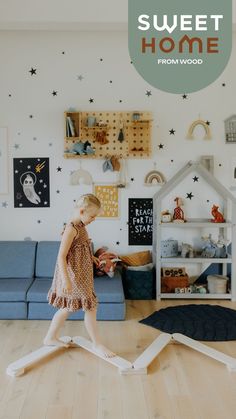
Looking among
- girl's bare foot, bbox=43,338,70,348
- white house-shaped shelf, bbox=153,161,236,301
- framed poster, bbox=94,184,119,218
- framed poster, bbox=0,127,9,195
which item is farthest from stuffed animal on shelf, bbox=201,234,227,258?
framed poster, bbox=0,127,9,195

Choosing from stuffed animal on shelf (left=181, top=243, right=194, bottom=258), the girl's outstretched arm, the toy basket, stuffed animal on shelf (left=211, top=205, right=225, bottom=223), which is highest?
stuffed animal on shelf (left=211, top=205, right=225, bottom=223)

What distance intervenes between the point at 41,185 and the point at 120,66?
1.35 metres

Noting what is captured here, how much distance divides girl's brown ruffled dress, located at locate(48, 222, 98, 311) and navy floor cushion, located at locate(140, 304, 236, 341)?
79 centimetres

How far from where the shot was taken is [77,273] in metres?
2.68

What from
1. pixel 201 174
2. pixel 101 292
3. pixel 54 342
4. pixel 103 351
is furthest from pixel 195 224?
pixel 54 342

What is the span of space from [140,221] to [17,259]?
1.21 meters

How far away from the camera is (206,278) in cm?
413

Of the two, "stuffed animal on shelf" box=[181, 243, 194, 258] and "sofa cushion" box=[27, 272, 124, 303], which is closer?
"sofa cushion" box=[27, 272, 124, 303]

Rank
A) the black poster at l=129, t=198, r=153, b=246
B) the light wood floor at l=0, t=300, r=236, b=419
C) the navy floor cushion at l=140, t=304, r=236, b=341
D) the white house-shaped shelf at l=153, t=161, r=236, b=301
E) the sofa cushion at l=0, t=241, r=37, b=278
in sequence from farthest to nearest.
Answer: the black poster at l=129, t=198, r=153, b=246
the white house-shaped shelf at l=153, t=161, r=236, b=301
the sofa cushion at l=0, t=241, r=37, b=278
the navy floor cushion at l=140, t=304, r=236, b=341
the light wood floor at l=0, t=300, r=236, b=419

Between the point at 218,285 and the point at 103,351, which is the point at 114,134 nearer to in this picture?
the point at 218,285

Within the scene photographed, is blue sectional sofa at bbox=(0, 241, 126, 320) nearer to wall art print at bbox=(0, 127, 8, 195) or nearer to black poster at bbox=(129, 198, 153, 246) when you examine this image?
black poster at bbox=(129, 198, 153, 246)

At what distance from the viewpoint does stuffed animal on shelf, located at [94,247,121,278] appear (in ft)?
12.3

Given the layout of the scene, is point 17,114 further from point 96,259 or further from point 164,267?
point 164,267

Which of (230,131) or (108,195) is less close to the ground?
(230,131)
